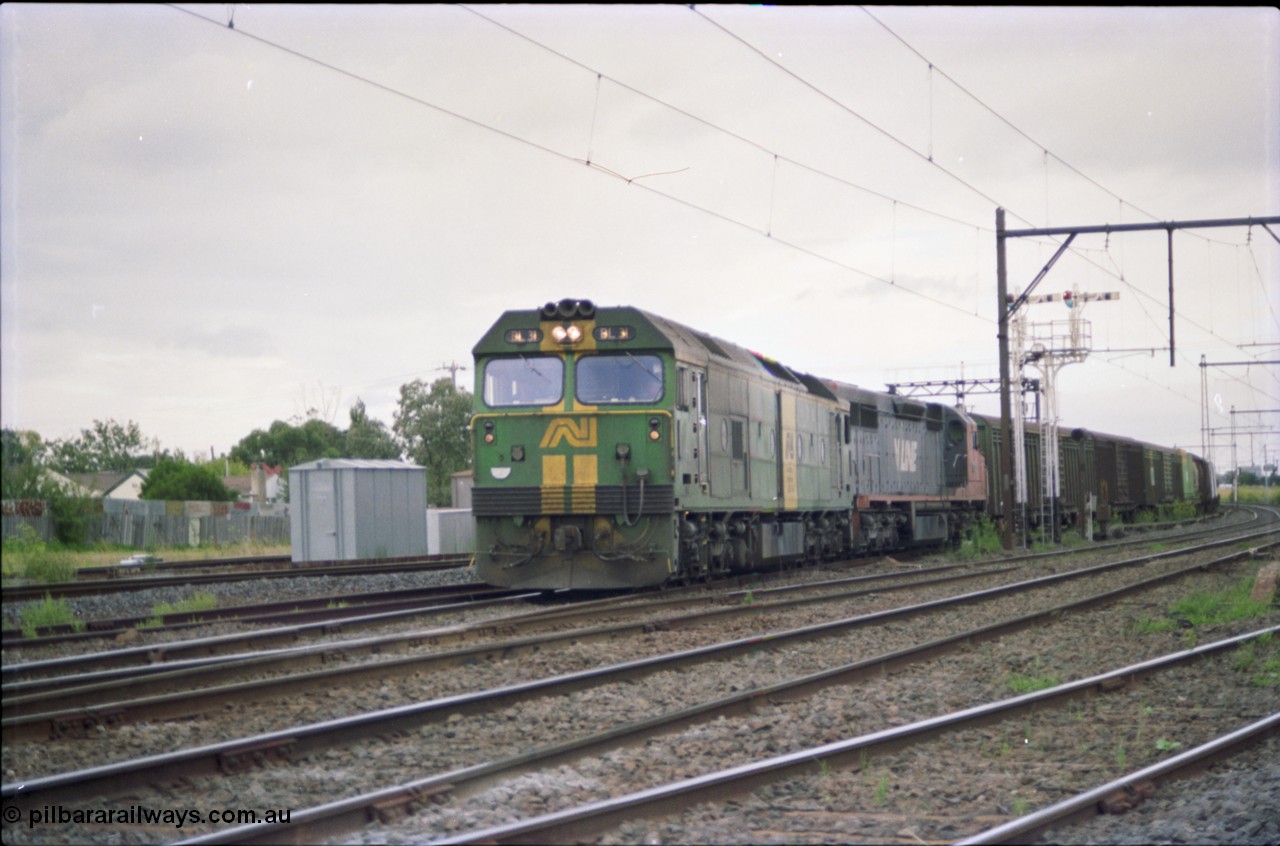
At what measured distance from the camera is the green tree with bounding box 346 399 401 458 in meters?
46.6

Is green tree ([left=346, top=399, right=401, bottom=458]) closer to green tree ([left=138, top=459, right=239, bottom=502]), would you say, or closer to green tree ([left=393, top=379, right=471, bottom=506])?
green tree ([left=393, top=379, right=471, bottom=506])

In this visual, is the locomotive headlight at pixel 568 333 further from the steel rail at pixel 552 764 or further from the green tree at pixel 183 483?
the green tree at pixel 183 483

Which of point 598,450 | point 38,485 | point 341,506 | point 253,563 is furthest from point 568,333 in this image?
point 253,563

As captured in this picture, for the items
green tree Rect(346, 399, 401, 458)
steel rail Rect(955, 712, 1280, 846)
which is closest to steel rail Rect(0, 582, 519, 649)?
steel rail Rect(955, 712, 1280, 846)

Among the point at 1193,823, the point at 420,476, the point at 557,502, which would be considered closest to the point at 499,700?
the point at 1193,823

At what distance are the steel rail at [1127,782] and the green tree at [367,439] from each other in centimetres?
4018

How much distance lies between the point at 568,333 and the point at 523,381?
855 millimetres

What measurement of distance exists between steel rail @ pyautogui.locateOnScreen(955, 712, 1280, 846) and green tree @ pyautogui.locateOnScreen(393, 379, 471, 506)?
132ft

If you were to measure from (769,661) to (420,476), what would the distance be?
15.6m

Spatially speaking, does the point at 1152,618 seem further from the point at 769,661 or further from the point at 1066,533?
the point at 1066,533

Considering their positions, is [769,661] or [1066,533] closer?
[769,661]

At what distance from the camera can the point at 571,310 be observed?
14.9 meters

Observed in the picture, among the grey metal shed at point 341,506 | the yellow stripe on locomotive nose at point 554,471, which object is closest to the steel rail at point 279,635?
the yellow stripe on locomotive nose at point 554,471

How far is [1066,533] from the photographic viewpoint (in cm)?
3638
